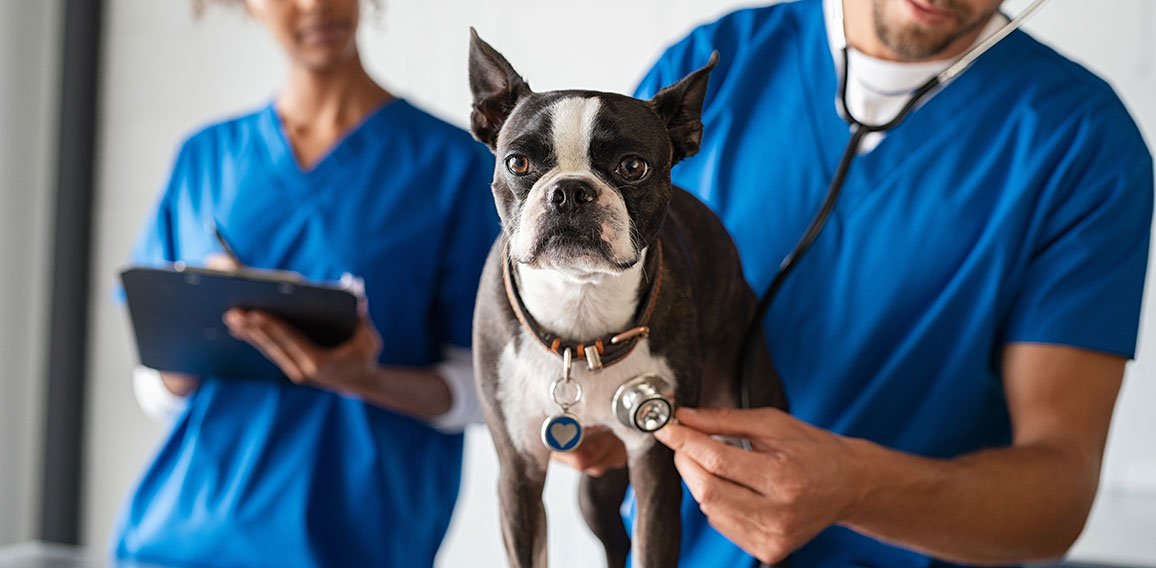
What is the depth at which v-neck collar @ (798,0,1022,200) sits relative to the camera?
0.81m

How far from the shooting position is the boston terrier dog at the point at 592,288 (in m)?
0.42

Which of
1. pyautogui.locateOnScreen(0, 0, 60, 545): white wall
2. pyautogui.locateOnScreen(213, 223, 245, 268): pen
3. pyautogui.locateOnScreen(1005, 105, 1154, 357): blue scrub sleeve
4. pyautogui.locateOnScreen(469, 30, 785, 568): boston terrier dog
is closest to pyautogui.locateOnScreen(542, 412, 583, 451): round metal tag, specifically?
pyautogui.locateOnScreen(469, 30, 785, 568): boston terrier dog

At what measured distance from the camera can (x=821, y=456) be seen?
2.11 ft

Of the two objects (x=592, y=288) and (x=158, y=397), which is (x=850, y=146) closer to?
(x=592, y=288)

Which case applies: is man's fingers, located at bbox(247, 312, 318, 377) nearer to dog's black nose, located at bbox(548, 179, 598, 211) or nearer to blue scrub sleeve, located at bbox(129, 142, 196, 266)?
blue scrub sleeve, located at bbox(129, 142, 196, 266)

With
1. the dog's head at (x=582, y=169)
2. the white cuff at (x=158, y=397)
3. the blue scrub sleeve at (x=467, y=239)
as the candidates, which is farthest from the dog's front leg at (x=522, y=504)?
the white cuff at (x=158, y=397)

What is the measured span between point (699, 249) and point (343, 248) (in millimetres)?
800

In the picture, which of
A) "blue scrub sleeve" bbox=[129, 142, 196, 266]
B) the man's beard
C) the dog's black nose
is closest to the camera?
the dog's black nose

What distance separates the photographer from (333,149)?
4.20 feet

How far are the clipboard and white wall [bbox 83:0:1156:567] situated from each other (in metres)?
0.26

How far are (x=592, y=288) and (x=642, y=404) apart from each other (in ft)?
0.19

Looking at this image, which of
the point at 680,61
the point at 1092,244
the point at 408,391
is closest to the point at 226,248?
the point at 408,391

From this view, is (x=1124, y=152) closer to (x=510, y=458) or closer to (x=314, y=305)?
(x=510, y=458)

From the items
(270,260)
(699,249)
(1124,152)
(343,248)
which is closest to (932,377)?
(1124,152)
